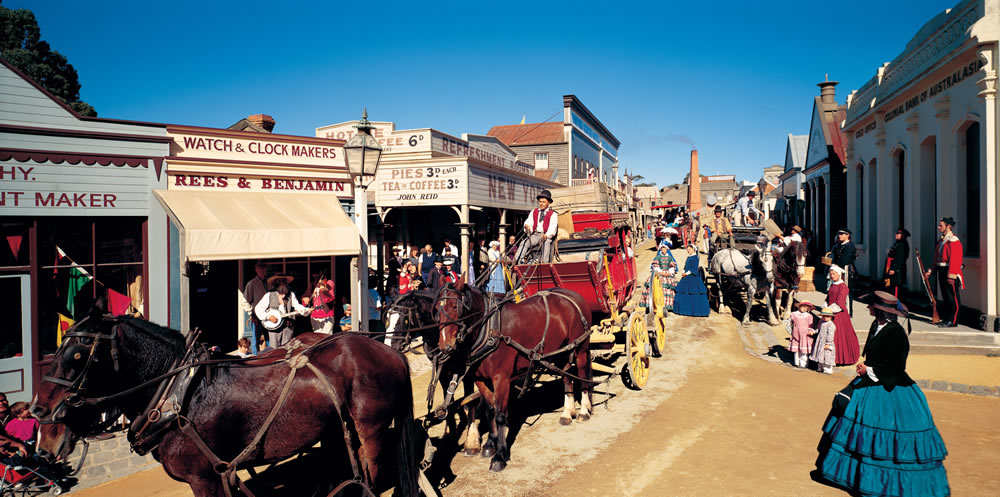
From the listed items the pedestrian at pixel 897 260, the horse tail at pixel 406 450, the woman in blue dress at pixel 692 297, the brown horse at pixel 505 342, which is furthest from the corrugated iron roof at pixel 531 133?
the horse tail at pixel 406 450

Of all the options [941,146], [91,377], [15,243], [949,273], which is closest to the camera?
[91,377]

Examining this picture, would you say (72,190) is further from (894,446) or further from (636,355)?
(894,446)

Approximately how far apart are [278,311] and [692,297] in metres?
11.1

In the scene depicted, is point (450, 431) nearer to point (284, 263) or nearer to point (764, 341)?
point (284, 263)

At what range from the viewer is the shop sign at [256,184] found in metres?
10.4

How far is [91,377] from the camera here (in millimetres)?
3549

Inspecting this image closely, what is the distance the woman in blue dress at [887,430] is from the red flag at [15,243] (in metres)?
12.1

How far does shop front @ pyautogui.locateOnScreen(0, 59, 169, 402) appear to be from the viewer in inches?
346

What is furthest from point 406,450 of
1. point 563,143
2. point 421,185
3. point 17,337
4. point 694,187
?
point 694,187

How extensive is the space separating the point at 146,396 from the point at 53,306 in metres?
7.59

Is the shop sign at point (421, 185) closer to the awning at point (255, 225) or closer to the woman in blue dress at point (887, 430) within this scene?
the awning at point (255, 225)

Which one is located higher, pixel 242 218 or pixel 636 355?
pixel 242 218

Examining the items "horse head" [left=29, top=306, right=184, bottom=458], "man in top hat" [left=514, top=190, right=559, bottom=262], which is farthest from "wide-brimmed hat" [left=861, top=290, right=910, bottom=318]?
"horse head" [left=29, top=306, right=184, bottom=458]

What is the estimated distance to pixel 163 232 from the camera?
10.0 m
